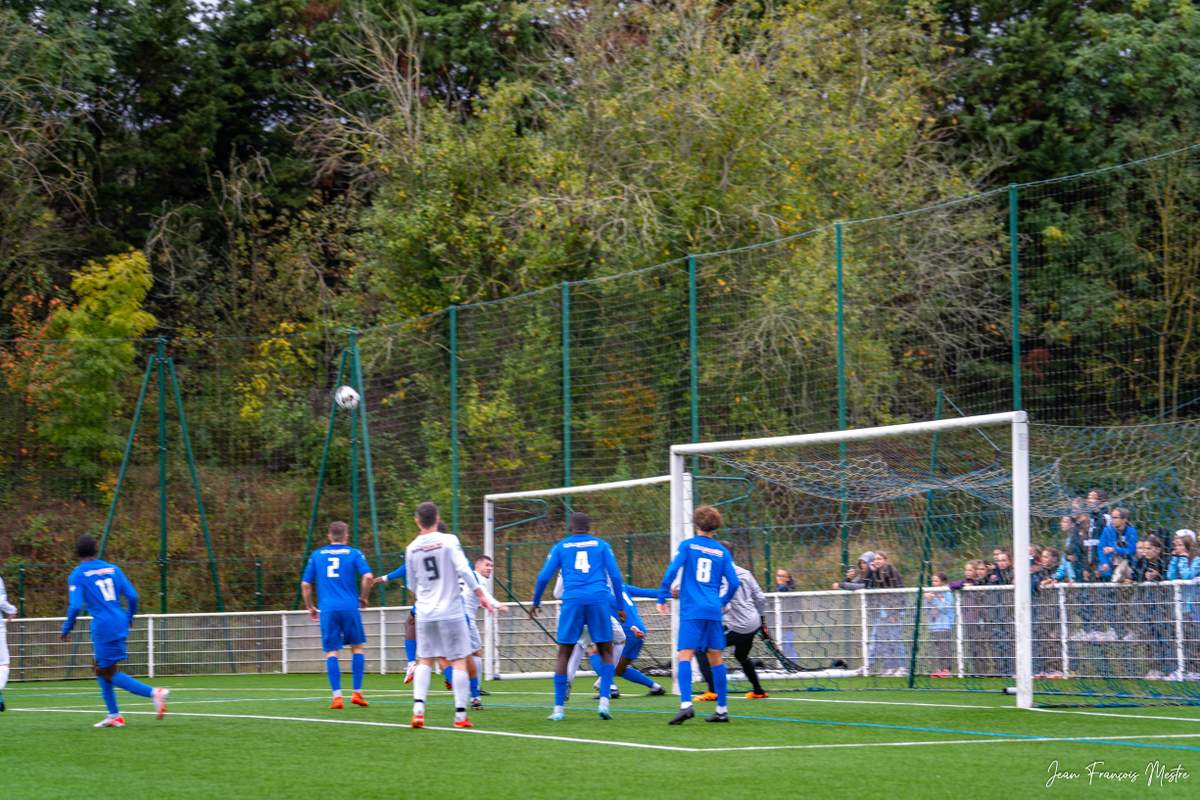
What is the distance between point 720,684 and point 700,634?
0.47 metres

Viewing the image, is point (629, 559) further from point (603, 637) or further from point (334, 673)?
point (603, 637)

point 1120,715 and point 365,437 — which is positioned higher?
point 365,437

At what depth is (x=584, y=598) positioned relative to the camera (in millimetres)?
13773

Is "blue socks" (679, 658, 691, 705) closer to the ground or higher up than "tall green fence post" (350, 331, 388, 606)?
closer to the ground

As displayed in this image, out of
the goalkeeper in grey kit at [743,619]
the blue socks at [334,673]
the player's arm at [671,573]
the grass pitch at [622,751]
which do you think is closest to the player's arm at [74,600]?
the grass pitch at [622,751]

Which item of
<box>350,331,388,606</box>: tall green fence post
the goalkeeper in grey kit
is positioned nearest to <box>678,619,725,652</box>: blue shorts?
the goalkeeper in grey kit

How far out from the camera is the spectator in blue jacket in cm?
1518

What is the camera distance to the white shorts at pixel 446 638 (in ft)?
43.3

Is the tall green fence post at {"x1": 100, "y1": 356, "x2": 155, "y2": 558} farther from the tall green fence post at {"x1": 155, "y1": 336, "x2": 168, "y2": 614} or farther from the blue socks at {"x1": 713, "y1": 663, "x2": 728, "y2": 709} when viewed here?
the blue socks at {"x1": 713, "y1": 663, "x2": 728, "y2": 709}

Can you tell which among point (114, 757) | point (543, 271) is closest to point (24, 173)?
point (543, 271)

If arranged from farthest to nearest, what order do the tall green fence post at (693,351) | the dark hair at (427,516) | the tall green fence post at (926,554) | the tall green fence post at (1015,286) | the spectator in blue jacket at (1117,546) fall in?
the tall green fence post at (693,351)
the tall green fence post at (1015,286)
the tall green fence post at (926,554)
the spectator in blue jacket at (1117,546)
the dark hair at (427,516)

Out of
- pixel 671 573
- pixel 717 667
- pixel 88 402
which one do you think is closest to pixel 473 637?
pixel 671 573

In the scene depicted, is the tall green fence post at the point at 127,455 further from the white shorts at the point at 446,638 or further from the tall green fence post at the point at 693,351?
the white shorts at the point at 446,638

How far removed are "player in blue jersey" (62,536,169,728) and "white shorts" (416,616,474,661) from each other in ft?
9.07
